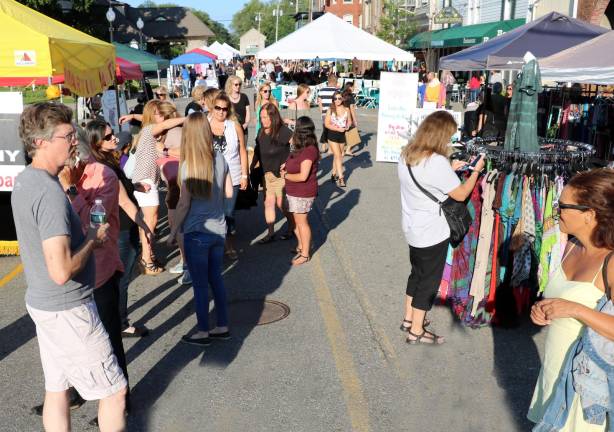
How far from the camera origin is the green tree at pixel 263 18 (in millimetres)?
128875

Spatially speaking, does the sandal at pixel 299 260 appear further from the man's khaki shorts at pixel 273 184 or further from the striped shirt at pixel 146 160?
the striped shirt at pixel 146 160

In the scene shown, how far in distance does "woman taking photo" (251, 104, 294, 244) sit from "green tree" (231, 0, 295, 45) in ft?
396

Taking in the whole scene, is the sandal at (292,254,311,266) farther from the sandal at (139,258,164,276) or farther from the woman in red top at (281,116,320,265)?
the sandal at (139,258,164,276)

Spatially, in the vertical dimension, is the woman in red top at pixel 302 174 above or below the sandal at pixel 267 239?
above

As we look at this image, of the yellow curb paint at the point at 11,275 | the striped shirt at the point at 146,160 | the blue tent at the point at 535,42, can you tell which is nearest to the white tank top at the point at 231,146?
the striped shirt at the point at 146,160

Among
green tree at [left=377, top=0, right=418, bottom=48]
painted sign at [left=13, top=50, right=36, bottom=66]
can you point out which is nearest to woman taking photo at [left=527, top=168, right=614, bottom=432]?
painted sign at [left=13, top=50, right=36, bottom=66]

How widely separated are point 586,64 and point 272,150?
15.4 ft

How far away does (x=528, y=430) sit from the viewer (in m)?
4.00

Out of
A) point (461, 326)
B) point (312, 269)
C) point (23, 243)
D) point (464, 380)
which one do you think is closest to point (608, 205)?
point (464, 380)

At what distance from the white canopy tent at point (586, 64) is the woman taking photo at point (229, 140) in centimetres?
478

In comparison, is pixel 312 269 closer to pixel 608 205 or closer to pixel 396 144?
pixel 608 205

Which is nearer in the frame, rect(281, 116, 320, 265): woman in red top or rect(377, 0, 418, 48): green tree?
rect(281, 116, 320, 265): woman in red top

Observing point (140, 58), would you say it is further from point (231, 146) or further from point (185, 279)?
point (185, 279)

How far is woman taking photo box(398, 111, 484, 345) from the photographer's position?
15.2 feet
